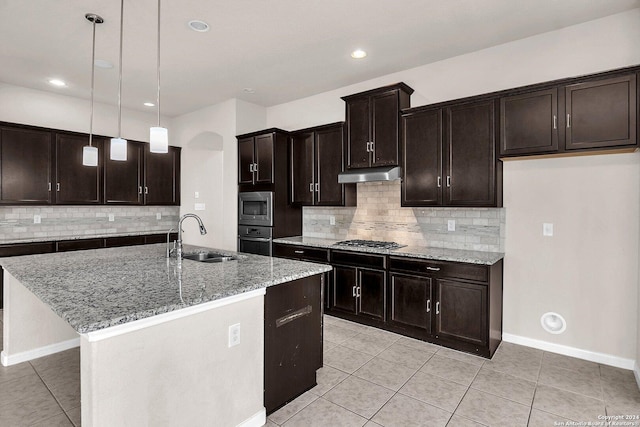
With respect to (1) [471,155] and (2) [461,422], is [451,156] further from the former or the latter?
(2) [461,422]

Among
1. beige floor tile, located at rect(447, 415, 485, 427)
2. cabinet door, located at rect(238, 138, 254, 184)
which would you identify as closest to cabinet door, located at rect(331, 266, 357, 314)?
beige floor tile, located at rect(447, 415, 485, 427)

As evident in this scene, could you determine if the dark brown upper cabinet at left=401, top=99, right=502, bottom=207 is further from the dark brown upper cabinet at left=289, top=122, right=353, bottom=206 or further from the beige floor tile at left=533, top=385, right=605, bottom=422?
the beige floor tile at left=533, top=385, right=605, bottom=422

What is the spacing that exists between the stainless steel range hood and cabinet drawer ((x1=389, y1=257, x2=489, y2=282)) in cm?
91

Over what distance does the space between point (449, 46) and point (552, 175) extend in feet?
5.30

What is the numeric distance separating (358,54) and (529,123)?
181 centimetres

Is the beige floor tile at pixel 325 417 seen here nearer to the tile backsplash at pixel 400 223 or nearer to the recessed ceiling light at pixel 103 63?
the tile backsplash at pixel 400 223

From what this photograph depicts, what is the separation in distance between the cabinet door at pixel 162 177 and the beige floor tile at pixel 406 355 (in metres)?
4.67

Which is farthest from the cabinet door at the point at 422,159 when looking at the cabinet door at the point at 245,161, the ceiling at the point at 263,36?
the cabinet door at the point at 245,161

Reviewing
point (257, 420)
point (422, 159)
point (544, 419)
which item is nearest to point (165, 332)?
point (257, 420)

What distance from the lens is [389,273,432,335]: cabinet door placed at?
129 inches

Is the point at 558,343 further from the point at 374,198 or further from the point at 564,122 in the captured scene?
the point at 374,198

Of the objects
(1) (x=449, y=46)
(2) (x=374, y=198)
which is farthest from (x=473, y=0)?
(2) (x=374, y=198)

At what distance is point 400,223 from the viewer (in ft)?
13.3

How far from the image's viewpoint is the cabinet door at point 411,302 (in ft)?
10.8
